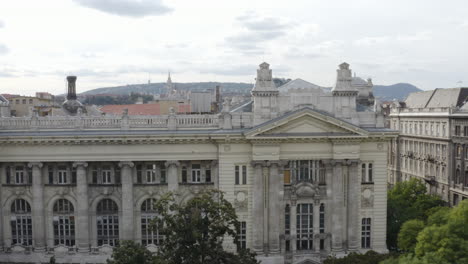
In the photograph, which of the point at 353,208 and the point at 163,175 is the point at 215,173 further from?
the point at 353,208

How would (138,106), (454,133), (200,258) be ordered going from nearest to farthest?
(200,258) → (454,133) → (138,106)

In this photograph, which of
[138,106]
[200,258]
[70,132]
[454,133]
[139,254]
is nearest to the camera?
[139,254]

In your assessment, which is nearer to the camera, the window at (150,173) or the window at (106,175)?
the window at (150,173)

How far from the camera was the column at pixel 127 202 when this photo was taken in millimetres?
57622

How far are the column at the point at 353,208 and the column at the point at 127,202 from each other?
26.3 metres

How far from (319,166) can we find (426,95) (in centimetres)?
5228

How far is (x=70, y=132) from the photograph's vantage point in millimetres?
56969

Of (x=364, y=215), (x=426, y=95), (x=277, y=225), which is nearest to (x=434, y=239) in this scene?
(x=364, y=215)

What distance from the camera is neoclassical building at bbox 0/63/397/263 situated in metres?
56.7

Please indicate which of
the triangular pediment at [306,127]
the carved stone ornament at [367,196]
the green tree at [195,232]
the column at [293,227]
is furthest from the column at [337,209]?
the green tree at [195,232]

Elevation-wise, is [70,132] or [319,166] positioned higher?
[70,132]

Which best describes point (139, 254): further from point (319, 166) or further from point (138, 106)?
point (138, 106)

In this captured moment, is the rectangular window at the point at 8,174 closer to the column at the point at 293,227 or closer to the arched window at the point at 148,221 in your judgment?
the arched window at the point at 148,221

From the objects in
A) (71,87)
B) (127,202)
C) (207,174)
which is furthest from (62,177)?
(71,87)
